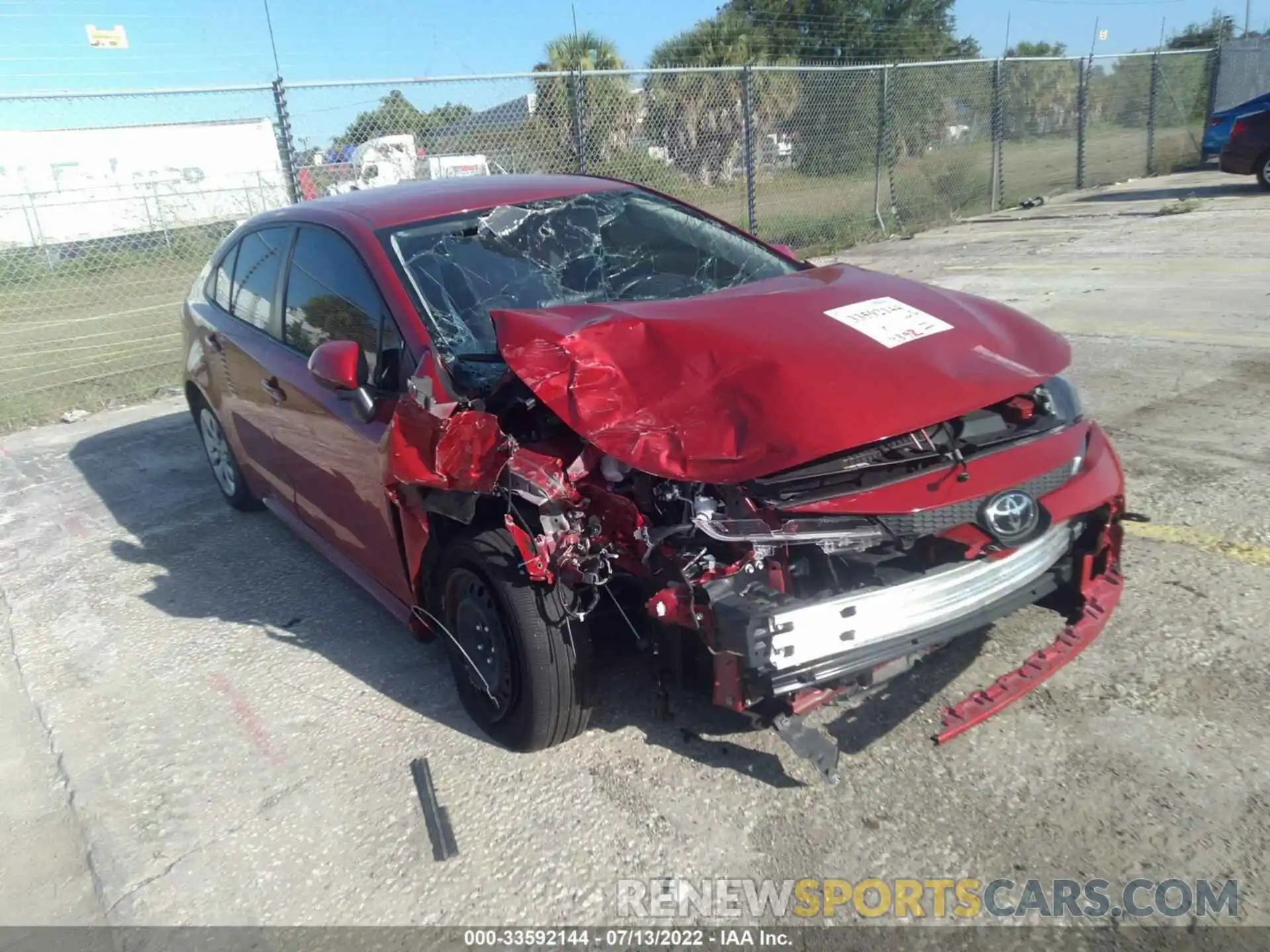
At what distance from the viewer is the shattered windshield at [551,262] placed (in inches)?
136

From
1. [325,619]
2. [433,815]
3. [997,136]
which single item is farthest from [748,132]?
[433,815]

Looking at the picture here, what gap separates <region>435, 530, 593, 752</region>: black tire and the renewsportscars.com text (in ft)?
1.85

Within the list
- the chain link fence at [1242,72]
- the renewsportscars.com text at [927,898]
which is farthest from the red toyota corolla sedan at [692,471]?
the chain link fence at [1242,72]

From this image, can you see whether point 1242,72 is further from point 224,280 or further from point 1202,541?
point 224,280

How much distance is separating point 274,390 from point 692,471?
2.40 m

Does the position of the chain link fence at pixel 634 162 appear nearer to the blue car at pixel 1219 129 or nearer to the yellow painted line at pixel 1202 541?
the blue car at pixel 1219 129

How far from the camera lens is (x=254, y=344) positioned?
4.46 m

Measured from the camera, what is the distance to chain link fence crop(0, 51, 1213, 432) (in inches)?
355

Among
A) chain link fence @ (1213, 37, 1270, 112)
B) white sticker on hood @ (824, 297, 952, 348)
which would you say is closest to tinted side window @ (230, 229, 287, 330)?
white sticker on hood @ (824, 297, 952, 348)

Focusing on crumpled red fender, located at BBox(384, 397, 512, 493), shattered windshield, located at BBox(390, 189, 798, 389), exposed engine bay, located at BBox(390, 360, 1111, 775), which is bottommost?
exposed engine bay, located at BBox(390, 360, 1111, 775)

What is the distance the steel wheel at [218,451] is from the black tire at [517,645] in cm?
282

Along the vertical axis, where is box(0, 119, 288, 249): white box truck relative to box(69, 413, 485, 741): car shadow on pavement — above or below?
above

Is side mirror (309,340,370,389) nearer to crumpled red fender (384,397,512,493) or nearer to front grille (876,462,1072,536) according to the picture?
crumpled red fender (384,397,512,493)

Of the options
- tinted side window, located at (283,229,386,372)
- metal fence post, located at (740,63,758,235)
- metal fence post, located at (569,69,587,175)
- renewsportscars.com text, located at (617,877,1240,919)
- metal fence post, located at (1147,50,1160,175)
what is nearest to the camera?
renewsportscars.com text, located at (617,877,1240,919)
